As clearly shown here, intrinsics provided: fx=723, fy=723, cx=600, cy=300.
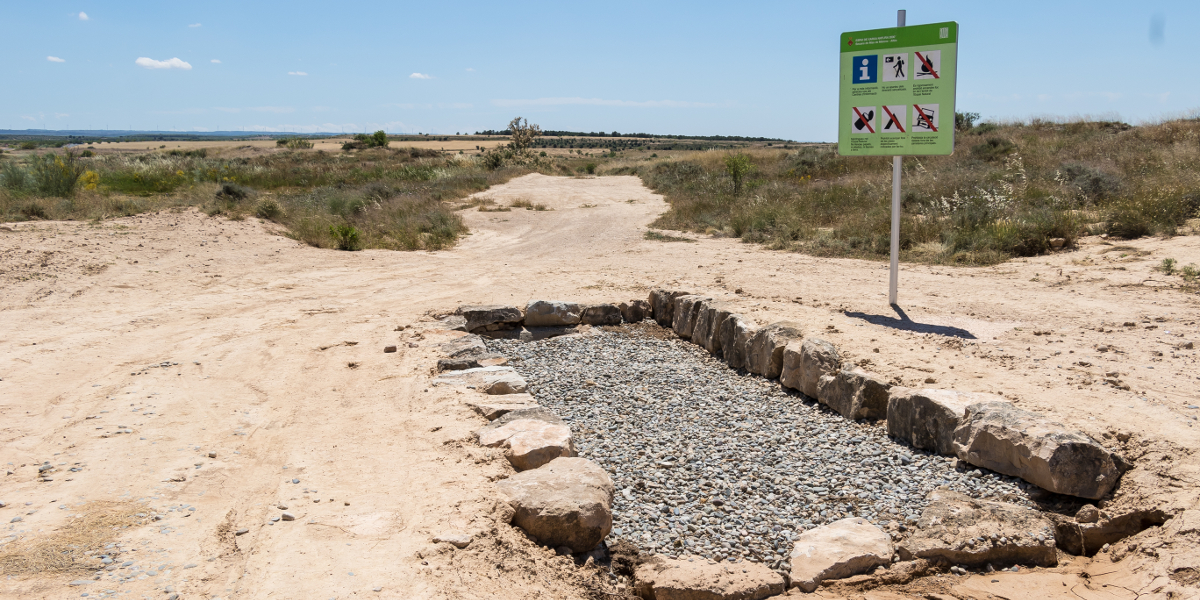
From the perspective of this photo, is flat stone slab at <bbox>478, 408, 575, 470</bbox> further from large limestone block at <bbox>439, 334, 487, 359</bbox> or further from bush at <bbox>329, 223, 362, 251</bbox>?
bush at <bbox>329, 223, 362, 251</bbox>

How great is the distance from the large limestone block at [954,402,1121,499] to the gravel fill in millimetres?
117

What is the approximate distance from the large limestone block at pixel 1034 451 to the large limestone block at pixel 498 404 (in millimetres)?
3061

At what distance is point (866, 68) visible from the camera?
769 cm

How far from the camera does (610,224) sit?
57.9ft

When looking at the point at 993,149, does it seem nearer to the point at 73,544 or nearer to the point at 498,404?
the point at 498,404

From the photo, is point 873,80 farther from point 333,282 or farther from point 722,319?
point 333,282

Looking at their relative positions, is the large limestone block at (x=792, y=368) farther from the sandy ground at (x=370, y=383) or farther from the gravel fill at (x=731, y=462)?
the sandy ground at (x=370, y=383)

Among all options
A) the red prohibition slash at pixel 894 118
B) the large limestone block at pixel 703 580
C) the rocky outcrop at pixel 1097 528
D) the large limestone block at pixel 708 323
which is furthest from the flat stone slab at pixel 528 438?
the red prohibition slash at pixel 894 118

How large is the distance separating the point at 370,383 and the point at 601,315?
3.38 meters

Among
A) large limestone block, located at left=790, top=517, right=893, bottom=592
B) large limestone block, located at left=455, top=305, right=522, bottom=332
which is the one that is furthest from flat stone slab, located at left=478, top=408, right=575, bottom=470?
large limestone block, located at left=455, top=305, right=522, bottom=332

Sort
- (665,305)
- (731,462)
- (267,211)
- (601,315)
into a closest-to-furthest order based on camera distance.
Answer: (731,462) → (601,315) → (665,305) → (267,211)

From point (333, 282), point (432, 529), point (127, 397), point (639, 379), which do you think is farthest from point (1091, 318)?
point (333, 282)

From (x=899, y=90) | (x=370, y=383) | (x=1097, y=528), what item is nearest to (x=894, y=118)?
(x=899, y=90)

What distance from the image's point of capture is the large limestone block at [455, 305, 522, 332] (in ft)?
28.6
